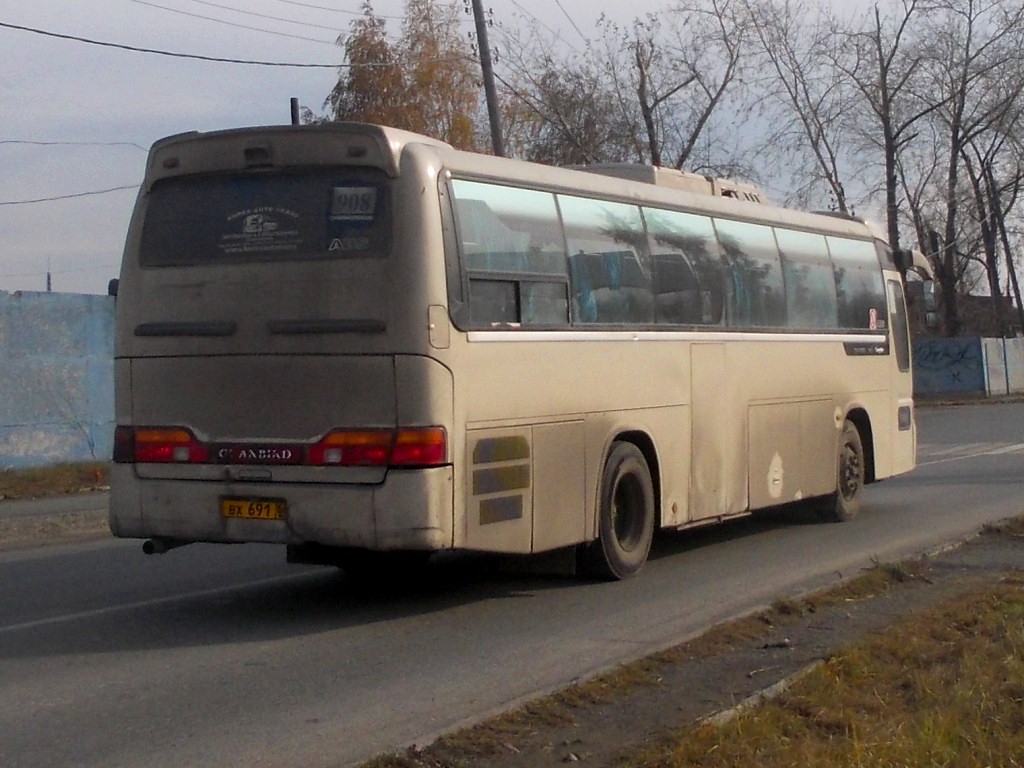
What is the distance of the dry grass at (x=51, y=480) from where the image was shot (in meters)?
19.2

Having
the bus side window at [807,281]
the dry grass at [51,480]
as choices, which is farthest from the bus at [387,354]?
the dry grass at [51,480]

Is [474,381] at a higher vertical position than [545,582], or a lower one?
higher

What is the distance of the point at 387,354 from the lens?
902cm

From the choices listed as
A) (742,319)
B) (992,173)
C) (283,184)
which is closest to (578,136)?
(992,173)

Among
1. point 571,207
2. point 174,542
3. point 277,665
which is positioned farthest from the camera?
point 571,207

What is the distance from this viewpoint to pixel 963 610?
897 cm

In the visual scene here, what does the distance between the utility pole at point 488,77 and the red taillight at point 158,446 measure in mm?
16498

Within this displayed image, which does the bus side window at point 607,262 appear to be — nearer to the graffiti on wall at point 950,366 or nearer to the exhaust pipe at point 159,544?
the exhaust pipe at point 159,544

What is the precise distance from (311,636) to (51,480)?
11998mm

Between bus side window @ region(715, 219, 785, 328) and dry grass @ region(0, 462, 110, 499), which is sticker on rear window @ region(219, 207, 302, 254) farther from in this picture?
dry grass @ region(0, 462, 110, 499)

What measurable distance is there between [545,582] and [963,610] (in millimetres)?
3364

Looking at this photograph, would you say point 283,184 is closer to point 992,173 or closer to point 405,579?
point 405,579

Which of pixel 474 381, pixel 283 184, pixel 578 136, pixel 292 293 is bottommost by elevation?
pixel 474 381

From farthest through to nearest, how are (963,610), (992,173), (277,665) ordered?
(992,173), (963,610), (277,665)
